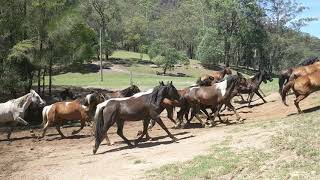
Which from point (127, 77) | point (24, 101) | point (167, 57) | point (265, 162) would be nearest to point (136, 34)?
point (167, 57)

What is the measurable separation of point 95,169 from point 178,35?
98780 millimetres

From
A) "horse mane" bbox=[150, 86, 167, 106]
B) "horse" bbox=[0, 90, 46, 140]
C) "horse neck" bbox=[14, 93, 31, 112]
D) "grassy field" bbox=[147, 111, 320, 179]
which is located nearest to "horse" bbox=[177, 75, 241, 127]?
"horse mane" bbox=[150, 86, 167, 106]

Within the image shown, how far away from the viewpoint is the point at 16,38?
3188cm

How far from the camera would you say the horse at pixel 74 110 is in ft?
65.1

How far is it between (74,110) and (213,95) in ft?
18.9

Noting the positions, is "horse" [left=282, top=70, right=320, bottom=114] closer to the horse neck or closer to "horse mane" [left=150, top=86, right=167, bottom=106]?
"horse mane" [left=150, top=86, right=167, bottom=106]

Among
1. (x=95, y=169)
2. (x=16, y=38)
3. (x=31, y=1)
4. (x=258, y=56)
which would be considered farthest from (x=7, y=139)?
(x=258, y=56)

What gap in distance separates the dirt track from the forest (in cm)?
1181

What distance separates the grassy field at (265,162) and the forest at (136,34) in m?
20.1

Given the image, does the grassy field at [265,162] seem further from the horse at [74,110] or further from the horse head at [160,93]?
the horse at [74,110]

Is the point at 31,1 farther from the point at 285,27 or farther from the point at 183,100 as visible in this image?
the point at 285,27

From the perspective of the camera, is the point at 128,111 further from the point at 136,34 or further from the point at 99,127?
the point at 136,34

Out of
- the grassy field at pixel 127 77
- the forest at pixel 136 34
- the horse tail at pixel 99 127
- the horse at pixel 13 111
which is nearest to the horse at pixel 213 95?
A: the horse tail at pixel 99 127

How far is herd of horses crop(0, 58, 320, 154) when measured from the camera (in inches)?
620
